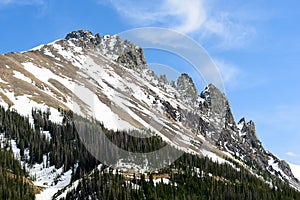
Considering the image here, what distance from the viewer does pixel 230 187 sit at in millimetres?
161500

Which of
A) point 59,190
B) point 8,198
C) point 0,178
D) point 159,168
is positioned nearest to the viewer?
point 8,198

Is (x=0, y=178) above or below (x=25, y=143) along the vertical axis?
below

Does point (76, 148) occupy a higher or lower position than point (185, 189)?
higher

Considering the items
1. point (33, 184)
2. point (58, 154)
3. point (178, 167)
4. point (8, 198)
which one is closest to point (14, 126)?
point (58, 154)

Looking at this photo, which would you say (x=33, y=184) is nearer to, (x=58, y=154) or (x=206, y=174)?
(x=58, y=154)

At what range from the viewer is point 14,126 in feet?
648

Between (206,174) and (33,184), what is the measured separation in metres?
72.3

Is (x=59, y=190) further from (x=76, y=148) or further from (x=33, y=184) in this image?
(x=76, y=148)

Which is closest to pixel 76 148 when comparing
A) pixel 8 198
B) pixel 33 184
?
pixel 33 184

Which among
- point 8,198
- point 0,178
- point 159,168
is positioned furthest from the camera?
point 159,168

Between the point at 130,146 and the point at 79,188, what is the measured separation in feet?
180

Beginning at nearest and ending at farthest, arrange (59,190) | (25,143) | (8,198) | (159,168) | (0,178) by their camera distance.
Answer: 1. (8,198)
2. (0,178)
3. (59,190)
4. (159,168)
5. (25,143)

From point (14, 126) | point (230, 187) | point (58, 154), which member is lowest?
point (230, 187)

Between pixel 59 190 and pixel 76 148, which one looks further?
pixel 76 148
